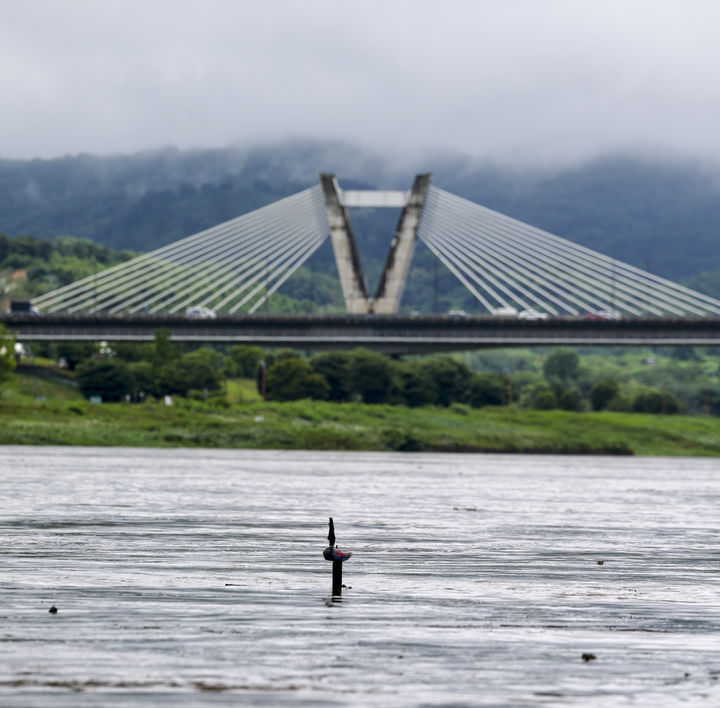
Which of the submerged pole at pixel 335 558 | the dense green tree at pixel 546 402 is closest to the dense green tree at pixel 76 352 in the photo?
the dense green tree at pixel 546 402

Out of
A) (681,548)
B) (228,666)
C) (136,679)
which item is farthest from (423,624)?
(681,548)

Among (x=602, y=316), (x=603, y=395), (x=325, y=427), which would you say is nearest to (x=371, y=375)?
(x=325, y=427)

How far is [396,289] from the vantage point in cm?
14475

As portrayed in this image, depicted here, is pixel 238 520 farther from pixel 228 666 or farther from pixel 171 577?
pixel 228 666

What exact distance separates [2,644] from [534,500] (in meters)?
47.2

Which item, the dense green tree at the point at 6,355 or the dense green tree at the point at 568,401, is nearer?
the dense green tree at the point at 6,355

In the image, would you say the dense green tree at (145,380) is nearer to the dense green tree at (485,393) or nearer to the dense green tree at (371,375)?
the dense green tree at (371,375)

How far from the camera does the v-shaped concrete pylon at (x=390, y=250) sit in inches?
5605

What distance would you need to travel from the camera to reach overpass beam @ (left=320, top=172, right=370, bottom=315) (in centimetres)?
14188

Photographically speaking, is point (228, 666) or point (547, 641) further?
point (547, 641)

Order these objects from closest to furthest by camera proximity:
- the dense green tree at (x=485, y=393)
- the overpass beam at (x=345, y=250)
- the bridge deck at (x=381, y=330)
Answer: the overpass beam at (x=345, y=250) → the bridge deck at (x=381, y=330) → the dense green tree at (x=485, y=393)

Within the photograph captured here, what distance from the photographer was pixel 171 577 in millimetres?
28047

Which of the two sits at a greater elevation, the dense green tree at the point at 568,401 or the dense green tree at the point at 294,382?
the dense green tree at the point at 294,382

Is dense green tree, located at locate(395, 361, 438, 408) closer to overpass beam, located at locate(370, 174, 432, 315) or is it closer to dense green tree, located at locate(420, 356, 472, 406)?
dense green tree, located at locate(420, 356, 472, 406)
